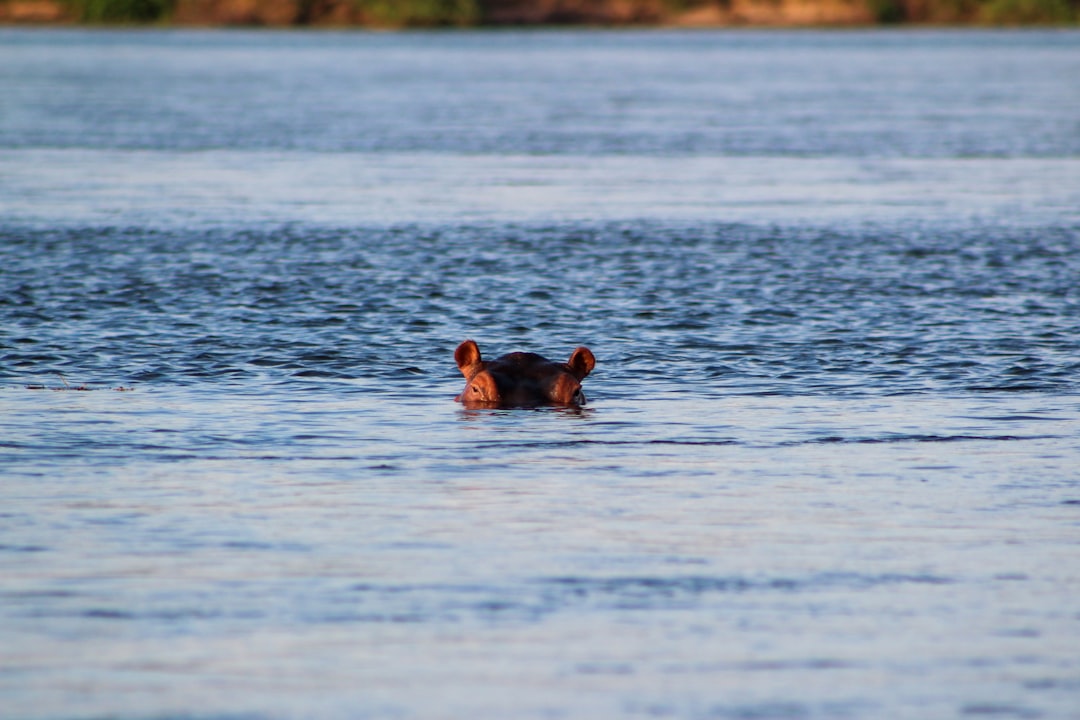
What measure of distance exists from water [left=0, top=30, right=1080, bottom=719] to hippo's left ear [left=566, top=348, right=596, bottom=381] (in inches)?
11.5

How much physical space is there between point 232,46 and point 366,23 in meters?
31.3

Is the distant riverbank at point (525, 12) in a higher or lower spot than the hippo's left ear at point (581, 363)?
lower

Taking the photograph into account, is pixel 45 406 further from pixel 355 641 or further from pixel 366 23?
pixel 366 23

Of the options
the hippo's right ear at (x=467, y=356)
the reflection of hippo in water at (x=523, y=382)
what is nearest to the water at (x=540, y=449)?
the reflection of hippo in water at (x=523, y=382)

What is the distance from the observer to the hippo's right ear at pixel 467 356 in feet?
44.9

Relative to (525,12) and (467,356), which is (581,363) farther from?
(525,12)

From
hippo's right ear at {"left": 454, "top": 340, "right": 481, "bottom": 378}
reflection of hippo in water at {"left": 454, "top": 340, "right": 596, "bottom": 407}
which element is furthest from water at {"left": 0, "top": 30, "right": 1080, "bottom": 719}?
hippo's right ear at {"left": 454, "top": 340, "right": 481, "bottom": 378}

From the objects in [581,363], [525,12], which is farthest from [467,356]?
[525,12]

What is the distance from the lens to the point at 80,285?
2048 cm

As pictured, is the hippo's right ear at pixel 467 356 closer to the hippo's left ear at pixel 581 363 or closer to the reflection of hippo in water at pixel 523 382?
the reflection of hippo in water at pixel 523 382

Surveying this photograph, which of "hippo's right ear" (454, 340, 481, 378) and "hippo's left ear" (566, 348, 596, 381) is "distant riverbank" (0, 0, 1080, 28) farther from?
"hippo's left ear" (566, 348, 596, 381)

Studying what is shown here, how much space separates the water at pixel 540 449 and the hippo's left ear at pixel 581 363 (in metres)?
0.29

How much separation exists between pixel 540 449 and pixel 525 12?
12831 centimetres

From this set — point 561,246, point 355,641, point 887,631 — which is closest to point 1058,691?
point 887,631
